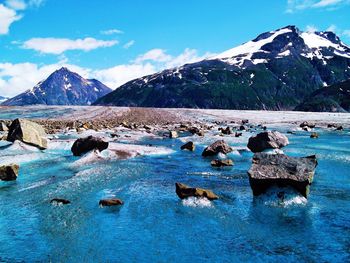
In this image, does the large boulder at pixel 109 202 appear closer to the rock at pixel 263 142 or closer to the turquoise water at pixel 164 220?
the turquoise water at pixel 164 220

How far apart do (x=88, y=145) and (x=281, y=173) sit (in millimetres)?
21293

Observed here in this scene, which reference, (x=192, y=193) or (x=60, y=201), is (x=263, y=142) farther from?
(x=60, y=201)

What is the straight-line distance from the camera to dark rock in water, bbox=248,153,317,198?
2141 centimetres

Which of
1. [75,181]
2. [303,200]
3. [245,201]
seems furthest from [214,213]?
[75,181]

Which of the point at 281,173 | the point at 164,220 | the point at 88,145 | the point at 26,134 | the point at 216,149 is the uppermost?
the point at 26,134

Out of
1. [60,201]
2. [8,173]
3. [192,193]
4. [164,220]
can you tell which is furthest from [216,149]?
[164,220]

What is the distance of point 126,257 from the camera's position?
14.5 metres

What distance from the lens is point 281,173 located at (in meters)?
21.6

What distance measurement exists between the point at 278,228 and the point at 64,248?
906 centimetres

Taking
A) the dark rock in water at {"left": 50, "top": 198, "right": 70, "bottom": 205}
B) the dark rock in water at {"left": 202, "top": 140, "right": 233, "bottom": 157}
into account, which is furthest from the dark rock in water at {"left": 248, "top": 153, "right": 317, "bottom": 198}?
the dark rock in water at {"left": 202, "top": 140, "right": 233, "bottom": 157}

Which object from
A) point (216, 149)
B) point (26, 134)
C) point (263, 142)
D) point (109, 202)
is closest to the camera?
point (109, 202)

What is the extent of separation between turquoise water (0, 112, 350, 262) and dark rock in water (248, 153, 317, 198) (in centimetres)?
65

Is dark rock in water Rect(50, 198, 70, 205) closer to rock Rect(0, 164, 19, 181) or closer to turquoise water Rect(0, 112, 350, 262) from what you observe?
turquoise water Rect(0, 112, 350, 262)

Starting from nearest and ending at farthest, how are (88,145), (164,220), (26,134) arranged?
(164,220) < (88,145) < (26,134)
